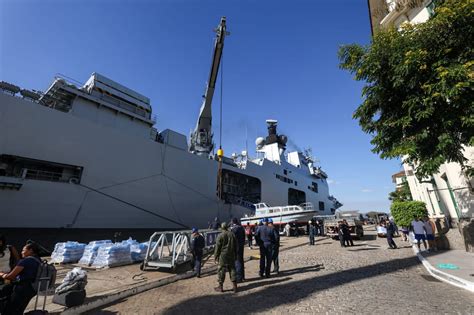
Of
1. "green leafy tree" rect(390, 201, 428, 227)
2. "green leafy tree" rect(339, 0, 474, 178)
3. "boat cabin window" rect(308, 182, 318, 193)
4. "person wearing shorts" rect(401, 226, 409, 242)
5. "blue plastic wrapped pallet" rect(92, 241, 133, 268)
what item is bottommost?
"blue plastic wrapped pallet" rect(92, 241, 133, 268)

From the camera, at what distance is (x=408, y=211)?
13586 millimetres

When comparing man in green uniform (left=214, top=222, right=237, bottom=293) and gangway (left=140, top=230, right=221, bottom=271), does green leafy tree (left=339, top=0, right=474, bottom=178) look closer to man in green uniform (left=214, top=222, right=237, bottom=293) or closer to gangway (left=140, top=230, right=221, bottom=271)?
man in green uniform (left=214, top=222, right=237, bottom=293)

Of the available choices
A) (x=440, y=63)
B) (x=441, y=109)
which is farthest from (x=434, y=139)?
(x=440, y=63)

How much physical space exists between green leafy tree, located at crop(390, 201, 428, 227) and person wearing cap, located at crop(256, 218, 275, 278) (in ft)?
37.5

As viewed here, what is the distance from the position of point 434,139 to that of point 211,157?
1953cm

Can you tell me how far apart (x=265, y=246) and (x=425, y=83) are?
18.4 feet

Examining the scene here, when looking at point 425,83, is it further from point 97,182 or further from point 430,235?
point 97,182

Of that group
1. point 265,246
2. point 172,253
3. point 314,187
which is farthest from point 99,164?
point 314,187

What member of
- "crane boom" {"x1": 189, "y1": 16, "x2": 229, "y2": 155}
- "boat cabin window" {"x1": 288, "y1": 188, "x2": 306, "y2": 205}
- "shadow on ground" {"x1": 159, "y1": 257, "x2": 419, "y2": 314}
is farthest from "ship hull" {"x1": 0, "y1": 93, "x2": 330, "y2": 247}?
"boat cabin window" {"x1": 288, "y1": 188, "x2": 306, "y2": 205}

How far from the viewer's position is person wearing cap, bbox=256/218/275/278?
648cm

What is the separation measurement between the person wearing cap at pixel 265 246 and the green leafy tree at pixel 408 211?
1144 centimetres

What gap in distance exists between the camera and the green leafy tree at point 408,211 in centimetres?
1322

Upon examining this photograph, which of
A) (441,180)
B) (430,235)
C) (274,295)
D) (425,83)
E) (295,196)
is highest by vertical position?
(295,196)

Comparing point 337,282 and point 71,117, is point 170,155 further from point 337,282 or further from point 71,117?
point 337,282
